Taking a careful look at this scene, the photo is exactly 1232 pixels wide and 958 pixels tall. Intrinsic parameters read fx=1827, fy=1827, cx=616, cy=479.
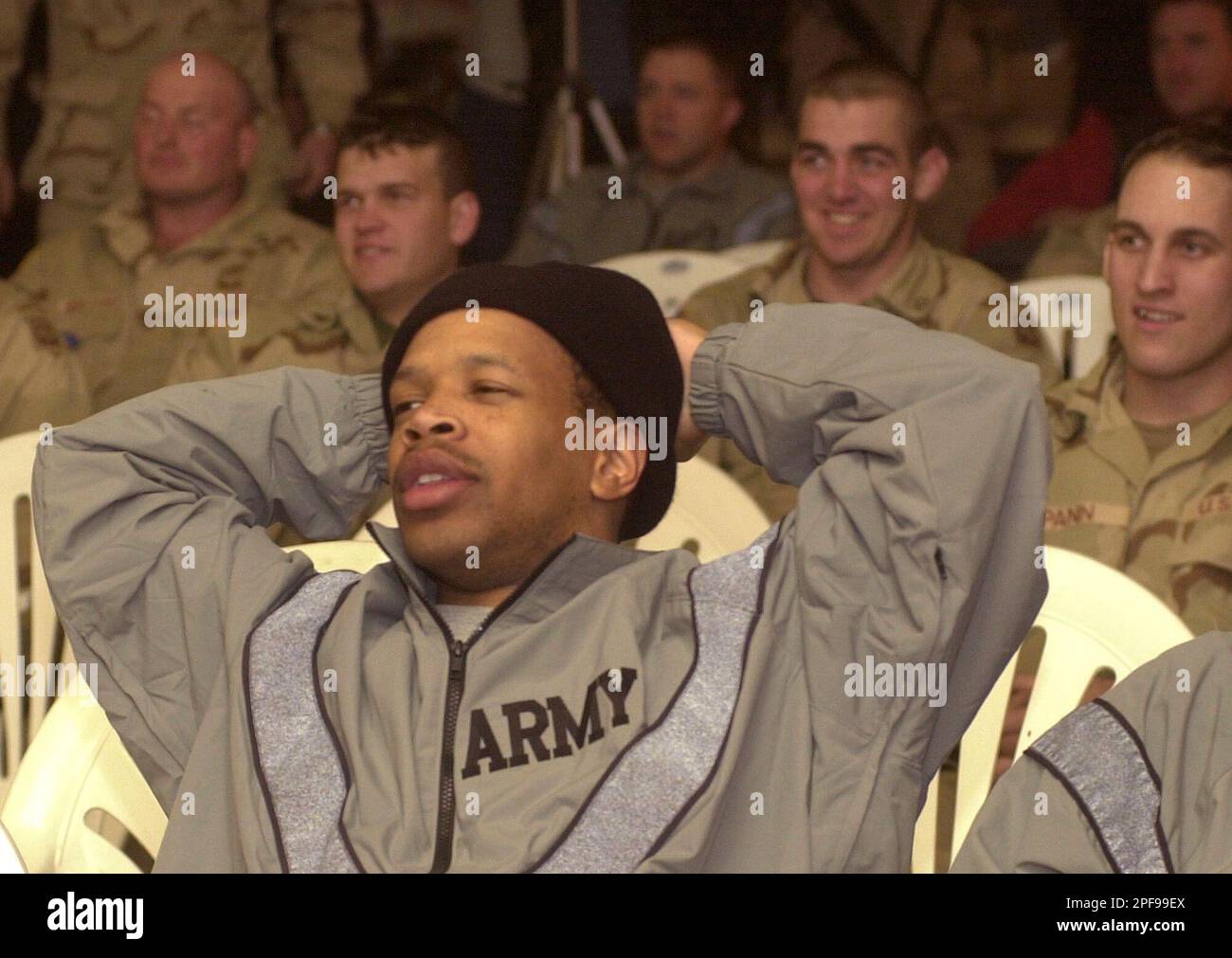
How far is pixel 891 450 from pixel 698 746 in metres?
0.29

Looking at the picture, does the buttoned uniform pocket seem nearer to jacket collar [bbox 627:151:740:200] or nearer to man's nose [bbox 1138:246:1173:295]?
man's nose [bbox 1138:246:1173:295]

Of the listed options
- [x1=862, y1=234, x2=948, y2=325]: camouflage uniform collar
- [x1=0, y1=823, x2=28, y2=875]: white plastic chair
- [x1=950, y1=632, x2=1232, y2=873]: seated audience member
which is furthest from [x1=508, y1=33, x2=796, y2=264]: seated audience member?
[x1=0, y1=823, x2=28, y2=875]: white plastic chair

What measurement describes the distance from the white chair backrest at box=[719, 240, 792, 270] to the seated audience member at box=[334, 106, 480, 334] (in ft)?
1.76

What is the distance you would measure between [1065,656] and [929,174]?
1.82m

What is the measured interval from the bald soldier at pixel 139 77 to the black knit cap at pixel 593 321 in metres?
2.25

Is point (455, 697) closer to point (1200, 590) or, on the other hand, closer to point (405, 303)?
point (1200, 590)

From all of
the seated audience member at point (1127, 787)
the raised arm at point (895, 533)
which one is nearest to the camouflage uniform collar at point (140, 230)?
the raised arm at point (895, 533)

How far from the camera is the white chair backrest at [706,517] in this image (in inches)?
81.7

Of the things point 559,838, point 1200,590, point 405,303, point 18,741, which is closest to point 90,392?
point 405,303

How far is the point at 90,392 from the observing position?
137 inches

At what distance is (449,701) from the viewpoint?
1.52 m

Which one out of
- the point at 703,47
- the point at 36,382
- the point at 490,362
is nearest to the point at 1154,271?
the point at 703,47

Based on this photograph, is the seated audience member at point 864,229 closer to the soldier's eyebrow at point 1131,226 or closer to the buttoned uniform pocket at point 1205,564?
the soldier's eyebrow at point 1131,226

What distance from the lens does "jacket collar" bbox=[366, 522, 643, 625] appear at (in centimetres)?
160
